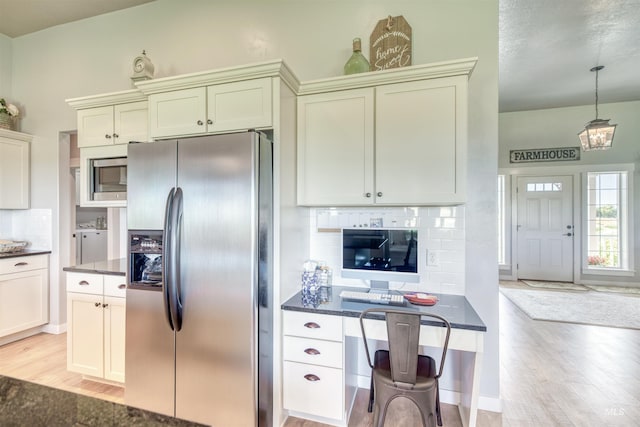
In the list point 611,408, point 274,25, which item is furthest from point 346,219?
point 611,408

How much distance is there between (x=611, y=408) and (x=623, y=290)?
14.7 feet

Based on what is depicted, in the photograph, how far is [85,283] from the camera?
236 centimetres

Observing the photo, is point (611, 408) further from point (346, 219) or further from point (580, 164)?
point (580, 164)

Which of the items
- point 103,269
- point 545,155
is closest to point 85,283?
point 103,269

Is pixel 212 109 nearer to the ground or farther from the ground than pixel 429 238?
farther from the ground

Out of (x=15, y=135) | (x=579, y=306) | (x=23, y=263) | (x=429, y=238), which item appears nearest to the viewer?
(x=429, y=238)

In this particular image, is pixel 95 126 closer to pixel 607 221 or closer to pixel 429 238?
pixel 429 238

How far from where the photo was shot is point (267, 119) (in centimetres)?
193

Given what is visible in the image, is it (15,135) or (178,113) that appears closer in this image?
(178,113)

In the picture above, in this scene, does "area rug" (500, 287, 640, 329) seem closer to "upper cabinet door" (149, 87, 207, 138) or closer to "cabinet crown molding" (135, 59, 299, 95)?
"cabinet crown molding" (135, 59, 299, 95)

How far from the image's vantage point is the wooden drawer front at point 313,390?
1.83 metres

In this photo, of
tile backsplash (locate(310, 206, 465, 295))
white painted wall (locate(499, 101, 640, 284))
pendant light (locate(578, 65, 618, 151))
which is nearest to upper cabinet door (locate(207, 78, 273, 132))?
tile backsplash (locate(310, 206, 465, 295))

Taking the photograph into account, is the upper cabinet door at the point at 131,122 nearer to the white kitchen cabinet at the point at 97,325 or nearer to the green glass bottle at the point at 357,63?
the white kitchen cabinet at the point at 97,325

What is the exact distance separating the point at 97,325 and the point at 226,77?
2106 mm
